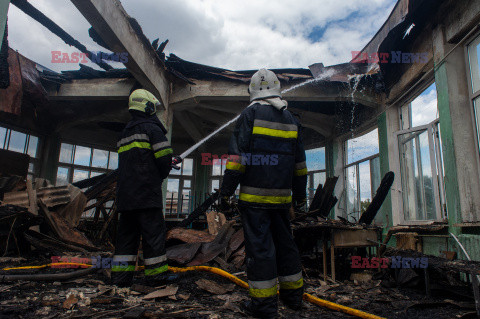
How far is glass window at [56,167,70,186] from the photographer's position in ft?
35.9

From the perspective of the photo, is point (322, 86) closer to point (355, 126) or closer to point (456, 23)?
point (355, 126)

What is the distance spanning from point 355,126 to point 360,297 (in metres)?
6.28

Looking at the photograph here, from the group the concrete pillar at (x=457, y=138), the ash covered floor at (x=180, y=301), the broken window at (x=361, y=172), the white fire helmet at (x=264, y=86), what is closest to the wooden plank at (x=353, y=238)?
the ash covered floor at (x=180, y=301)

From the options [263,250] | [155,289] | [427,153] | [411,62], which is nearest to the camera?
[263,250]

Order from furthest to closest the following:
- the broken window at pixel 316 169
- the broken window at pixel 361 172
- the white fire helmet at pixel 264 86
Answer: the broken window at pixel 316 169, the broken window at pixel 361 172, the white fire helmet at pixel 264 86

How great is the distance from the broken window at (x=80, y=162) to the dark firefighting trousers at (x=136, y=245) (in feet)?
29.9

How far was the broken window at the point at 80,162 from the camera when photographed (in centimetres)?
1106

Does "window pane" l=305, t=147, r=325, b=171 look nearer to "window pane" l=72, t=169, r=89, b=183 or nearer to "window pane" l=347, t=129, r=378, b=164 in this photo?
"window pane" l=347, t=129, r=378, b=164

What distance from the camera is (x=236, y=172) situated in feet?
8.43

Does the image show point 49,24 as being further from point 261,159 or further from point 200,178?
point 200,178

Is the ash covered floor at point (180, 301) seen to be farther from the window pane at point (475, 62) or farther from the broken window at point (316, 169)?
the broken window at point (316, 169)

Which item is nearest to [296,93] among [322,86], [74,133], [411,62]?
[322,86]

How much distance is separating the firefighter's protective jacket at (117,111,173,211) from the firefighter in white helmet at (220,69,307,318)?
0.95 m

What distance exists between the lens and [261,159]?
8.59ft
